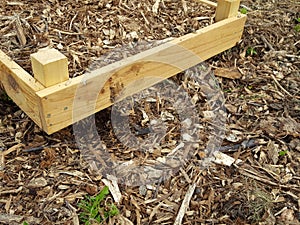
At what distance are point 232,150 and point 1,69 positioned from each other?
1.44 m

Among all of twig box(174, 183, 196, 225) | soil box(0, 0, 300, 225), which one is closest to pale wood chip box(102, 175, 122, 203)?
soil box(0, 0, 300, 225)

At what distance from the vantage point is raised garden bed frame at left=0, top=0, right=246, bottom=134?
197 centimetres

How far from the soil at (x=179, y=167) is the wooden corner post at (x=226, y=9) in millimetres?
503

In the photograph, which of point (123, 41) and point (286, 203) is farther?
point (123, 41)

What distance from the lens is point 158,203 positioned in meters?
1.95

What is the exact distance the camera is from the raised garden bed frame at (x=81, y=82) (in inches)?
77.4

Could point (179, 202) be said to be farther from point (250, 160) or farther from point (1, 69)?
point (1, 69)

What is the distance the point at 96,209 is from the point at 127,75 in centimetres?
83

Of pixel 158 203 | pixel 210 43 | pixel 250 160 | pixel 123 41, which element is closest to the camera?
pixel 158 203

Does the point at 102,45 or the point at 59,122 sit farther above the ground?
the point at 102,45

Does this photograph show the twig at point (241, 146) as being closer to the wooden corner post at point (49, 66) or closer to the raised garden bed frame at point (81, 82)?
the raised garden bed frame at point (81, 82)

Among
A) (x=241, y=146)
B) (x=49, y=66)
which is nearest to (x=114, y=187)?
(x=49, y=66)

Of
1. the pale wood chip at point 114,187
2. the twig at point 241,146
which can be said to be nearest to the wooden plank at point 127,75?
the pale wood chip at point 114,187

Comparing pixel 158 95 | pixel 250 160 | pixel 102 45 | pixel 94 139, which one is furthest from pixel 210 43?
pixel 94 139
